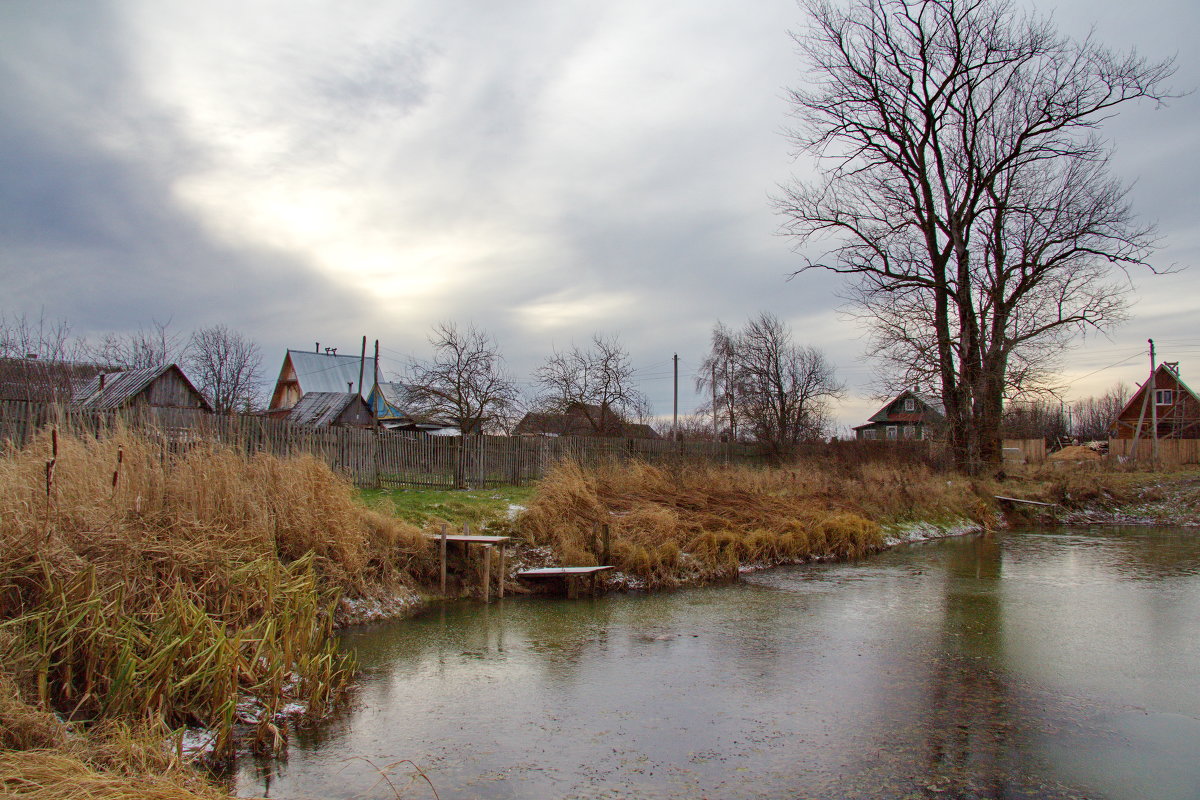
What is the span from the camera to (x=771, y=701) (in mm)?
6066

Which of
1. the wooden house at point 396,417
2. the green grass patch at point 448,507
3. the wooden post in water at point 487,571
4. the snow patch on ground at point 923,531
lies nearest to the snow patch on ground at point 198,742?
the wooden post in water at point 487,571

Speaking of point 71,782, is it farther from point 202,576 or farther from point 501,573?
point 501,573

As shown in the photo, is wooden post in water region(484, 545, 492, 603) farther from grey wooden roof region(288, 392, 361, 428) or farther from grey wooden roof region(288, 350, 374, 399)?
grey wooden roof region(288, 350, 374, 399)

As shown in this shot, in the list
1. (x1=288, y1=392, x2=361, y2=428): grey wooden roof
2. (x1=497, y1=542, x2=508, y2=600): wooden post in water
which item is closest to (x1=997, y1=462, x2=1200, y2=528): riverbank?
(x1=497, y1=542, x2=508, y2=600): wooden post in water

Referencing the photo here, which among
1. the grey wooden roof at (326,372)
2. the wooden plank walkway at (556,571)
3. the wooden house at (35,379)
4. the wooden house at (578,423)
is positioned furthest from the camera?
the grey wooden roof at (326,372)

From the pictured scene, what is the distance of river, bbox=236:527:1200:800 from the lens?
15.1 ft

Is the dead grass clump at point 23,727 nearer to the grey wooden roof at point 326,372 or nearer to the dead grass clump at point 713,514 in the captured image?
the dead grass clump at point 713,514

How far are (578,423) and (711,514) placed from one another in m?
20.3

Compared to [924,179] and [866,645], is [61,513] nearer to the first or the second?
[866,645]

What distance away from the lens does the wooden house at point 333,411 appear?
3719 centimetres

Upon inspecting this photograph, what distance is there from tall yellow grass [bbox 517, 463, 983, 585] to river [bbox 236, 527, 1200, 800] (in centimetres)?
139

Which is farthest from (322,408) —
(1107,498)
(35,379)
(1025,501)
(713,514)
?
(1107,498)

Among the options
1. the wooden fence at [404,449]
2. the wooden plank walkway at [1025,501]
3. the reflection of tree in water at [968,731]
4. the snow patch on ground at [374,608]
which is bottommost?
the reflection of tree in water at [968,731]

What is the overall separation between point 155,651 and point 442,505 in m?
7.30
